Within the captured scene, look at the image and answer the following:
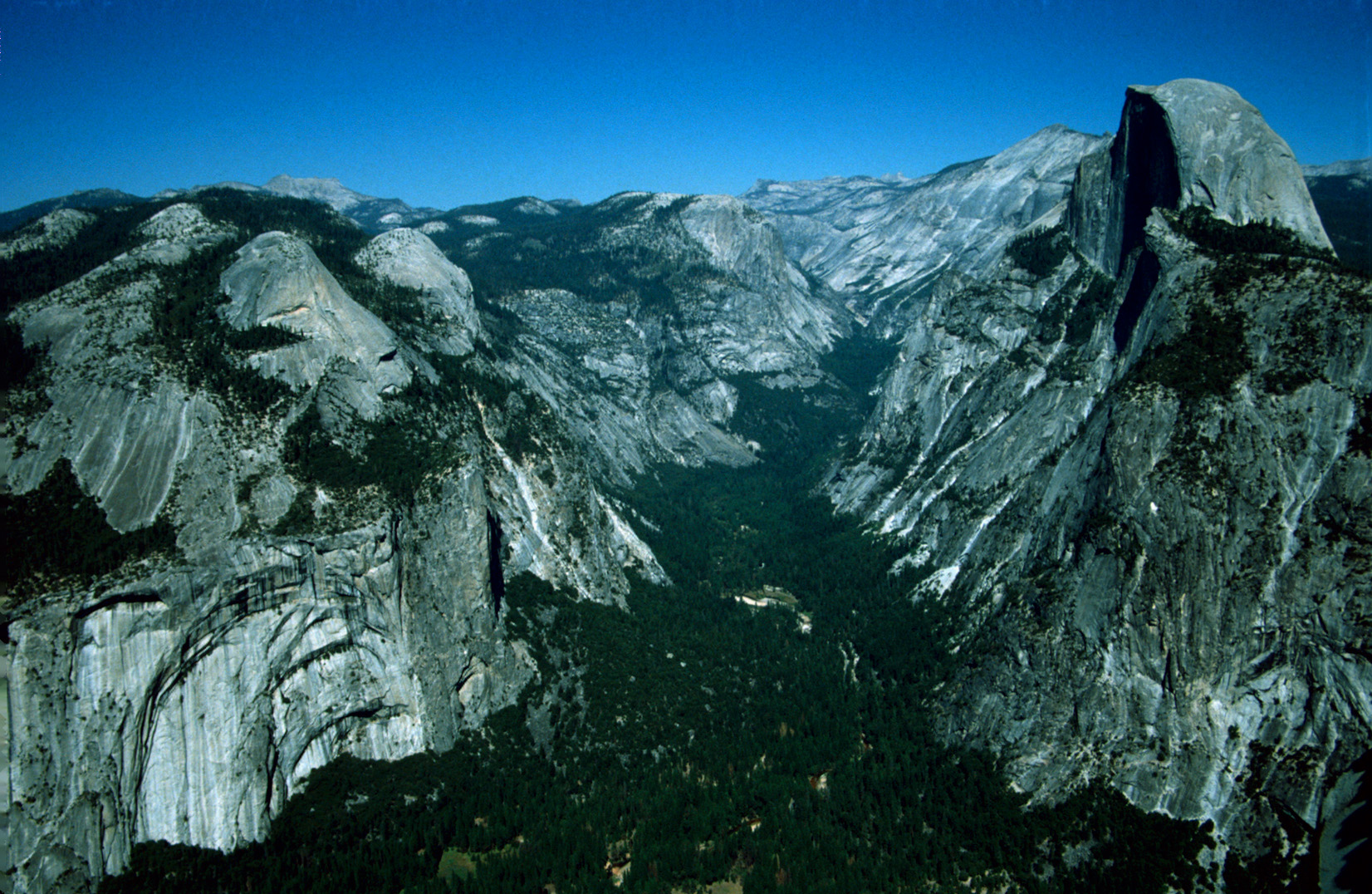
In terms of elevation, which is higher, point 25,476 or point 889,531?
point 25,476

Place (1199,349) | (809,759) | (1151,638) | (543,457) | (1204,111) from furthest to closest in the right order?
1. (543,457)
2. (1204,111)
3. (809,759)
4. (1199,349)
5. (1151,638)

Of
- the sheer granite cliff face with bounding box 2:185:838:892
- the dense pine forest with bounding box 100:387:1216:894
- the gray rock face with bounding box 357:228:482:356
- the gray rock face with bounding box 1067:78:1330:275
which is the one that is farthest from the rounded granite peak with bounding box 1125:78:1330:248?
the gray rock face with bounding box 357:228:482:356

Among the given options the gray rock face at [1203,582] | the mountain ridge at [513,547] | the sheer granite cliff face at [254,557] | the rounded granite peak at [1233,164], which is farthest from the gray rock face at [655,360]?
the rounded granite peak at [1233,164]

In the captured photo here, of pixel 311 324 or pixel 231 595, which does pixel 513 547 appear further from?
pixel 231 595

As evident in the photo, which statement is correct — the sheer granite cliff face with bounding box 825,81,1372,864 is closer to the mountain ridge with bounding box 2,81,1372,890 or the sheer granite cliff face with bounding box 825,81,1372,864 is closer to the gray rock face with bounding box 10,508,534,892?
the mountain ridge with bounding box 2,81,1372,890

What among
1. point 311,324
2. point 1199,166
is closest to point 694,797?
point 311,324

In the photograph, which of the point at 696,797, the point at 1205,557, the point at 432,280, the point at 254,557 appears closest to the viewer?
the point at 254,557

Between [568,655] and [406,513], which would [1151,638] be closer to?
[568,655]

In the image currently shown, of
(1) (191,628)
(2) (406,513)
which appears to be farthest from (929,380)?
(1) (191,628)
